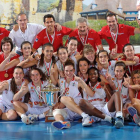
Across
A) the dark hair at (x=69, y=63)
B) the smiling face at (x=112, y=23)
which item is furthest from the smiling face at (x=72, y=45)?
the smiling face at (x=112, y=23)

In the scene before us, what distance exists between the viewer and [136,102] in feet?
13.2

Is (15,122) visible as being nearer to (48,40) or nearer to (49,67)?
(49,67)

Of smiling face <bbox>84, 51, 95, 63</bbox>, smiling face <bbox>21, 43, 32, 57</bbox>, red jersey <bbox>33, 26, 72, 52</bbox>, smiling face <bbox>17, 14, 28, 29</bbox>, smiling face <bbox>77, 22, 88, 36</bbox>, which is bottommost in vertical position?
smiling face <bbox>84, 51, 95, 63</bbox>

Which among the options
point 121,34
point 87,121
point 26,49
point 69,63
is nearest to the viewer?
point 87,121

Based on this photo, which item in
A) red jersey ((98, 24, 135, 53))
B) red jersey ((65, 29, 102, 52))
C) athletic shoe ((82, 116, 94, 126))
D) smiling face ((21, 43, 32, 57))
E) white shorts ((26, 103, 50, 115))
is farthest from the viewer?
red jersey ((98, 24, 135, 53))

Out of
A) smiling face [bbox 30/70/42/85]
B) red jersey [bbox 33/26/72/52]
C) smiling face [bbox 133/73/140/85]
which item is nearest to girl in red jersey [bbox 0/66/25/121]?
smiling face [bbox 30/70/42/85]

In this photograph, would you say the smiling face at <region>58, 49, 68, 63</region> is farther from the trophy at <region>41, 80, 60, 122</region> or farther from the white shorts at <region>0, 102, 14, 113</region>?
the white shorts at <region>0, 102, 14, 113</region>

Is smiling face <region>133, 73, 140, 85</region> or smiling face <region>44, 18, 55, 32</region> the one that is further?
smiling face <region>44, 18, 55, 32</region>

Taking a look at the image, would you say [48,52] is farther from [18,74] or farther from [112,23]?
[112,23]

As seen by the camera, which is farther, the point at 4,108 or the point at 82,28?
the point at 82,28

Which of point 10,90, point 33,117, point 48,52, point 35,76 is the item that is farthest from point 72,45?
point 33,117

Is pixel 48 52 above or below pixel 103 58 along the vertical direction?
above

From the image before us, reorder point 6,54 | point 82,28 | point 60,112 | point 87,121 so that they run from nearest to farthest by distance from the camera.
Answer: point 87,121 → point 60,112 → point 6,54 → point 82,28

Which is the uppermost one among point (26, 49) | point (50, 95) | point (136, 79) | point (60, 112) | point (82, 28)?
point (82, 28)
